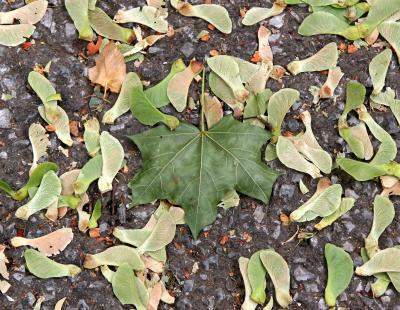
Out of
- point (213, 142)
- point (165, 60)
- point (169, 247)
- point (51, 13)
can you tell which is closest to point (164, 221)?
point (169, 247)

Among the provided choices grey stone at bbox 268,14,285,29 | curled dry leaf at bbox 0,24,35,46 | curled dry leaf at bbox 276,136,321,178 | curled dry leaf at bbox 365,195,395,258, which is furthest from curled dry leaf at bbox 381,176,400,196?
curled dry leaf at bbox 0,24,35,46

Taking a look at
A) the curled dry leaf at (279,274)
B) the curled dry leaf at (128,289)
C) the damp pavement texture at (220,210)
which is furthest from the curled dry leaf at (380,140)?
the curled dry leaf at (128,289)

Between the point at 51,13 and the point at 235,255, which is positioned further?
the point at 51,13

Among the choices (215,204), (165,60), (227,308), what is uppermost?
(165,60)

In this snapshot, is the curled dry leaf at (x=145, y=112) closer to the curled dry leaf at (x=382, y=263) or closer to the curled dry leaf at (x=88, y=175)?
the curled dry leaf at (x=88, y=175)

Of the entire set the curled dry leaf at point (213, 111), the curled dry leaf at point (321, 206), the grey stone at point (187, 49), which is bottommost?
the curled dry leaf at point (321, 206)

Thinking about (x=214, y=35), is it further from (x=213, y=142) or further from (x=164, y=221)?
(x=164, y=221)
